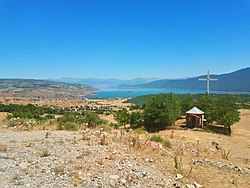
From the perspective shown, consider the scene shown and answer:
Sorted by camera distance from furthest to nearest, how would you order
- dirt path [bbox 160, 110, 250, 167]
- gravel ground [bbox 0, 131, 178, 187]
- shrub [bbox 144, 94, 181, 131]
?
shrub [bbox 144, 94, 181, 131]
dirt path [bbox 160, 110, 250, 167]
gravel ground [bbox 0, 131, 178, 187]

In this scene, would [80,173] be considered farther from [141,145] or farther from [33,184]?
[141,145]

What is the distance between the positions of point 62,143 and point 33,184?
4994 mm

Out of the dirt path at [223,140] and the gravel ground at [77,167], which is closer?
the gravel ground at [77,167]

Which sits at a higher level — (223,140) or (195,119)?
(195,119)

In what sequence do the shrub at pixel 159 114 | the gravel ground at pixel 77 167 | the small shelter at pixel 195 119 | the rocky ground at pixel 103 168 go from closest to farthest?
the gravel ground at pixel 77 167
the rocky ground at pixel 103 168
the shrub at pixel 159 114
the small shelter at pixel 195 119

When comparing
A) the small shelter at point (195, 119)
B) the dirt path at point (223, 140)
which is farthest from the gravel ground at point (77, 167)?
the small shelter at point (195, 119)

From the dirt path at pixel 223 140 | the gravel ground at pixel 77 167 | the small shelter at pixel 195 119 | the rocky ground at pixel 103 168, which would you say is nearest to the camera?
the gravel ground at pixel 77 167

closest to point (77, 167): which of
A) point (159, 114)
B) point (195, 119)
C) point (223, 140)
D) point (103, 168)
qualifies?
point (103, 168)

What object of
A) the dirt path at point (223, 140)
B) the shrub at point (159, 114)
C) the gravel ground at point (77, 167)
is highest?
the gravel ground at point (77, 167)

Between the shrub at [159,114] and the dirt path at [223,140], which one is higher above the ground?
the shrub at [159,114]

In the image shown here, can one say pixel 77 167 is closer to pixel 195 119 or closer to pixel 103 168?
pixel 103 168

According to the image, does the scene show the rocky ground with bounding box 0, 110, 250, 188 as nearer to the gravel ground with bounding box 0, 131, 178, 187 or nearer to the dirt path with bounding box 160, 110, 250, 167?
the gravel ground with bounding box 0, 131, 178, 187

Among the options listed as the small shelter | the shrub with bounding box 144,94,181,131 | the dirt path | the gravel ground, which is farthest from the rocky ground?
the small shelter

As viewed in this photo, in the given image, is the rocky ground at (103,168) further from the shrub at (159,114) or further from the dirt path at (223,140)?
the shrub at (159,114)
